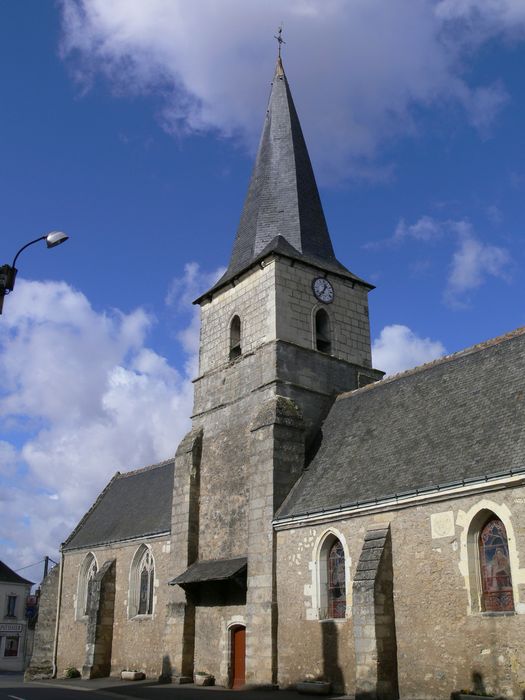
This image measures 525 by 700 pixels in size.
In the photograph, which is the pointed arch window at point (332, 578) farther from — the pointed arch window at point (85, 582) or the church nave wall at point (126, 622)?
the pointed arch window at point (85, 582)

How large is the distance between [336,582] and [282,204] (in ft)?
46.0

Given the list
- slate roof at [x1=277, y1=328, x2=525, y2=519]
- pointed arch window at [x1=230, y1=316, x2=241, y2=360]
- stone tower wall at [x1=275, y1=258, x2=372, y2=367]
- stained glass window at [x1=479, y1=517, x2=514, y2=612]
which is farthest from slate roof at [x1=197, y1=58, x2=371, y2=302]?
stained glass window at [x1=479, y1=517, x2=514, y2=612]

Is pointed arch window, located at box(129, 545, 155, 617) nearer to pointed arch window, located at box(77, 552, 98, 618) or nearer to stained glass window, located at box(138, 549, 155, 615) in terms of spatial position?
stained glass window, located at box(138, 549, 155, 615)

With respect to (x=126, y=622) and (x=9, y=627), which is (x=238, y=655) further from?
(x=9, y=627)

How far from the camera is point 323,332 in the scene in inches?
966

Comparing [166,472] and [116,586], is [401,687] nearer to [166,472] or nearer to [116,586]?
[116,586]

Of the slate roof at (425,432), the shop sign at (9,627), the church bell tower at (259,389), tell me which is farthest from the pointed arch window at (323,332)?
the shop sign at (9,627)

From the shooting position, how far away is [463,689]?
45.6ft

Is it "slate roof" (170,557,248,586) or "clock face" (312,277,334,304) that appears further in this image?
"clock face" (312,277,334,304)

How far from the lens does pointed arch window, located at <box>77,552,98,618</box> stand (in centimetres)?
2869

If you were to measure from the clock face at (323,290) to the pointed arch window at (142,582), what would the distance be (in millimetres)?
10707

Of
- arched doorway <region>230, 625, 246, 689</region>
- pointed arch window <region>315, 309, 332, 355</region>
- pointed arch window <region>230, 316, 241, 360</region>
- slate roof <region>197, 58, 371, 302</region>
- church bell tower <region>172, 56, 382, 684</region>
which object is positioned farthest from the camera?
slate roof <region>197, 58, 371, 302</region>

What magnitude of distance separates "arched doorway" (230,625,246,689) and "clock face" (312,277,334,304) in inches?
425

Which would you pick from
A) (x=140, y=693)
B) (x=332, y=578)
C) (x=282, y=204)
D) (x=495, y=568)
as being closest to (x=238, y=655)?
(x=140, y=693)
